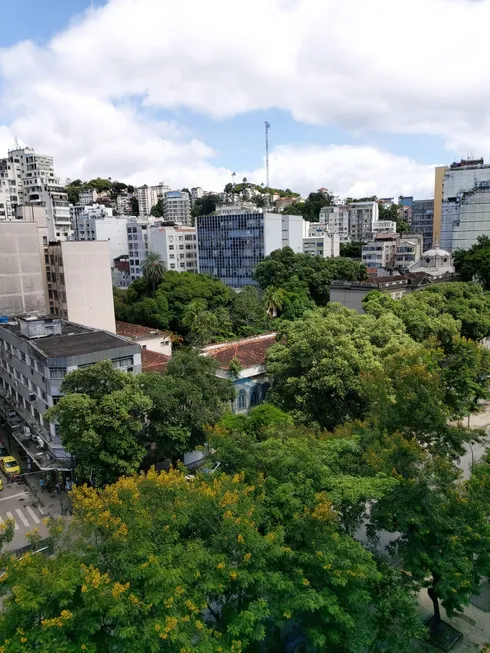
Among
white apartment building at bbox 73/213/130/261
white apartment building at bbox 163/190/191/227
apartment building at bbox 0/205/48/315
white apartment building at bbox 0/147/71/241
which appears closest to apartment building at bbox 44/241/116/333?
apartment building at bbox 0/205/48/315

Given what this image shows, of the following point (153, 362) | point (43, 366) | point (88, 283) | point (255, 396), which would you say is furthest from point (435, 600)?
point (88, 283)

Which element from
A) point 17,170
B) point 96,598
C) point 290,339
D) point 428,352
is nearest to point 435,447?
point 428,352

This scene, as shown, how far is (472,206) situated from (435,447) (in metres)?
68.3

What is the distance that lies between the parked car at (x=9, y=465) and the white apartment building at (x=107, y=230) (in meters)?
63.6

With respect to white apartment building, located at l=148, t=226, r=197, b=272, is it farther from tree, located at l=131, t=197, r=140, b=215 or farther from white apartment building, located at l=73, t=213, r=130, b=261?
tree, located at l=131, t=197, r=140, b=215

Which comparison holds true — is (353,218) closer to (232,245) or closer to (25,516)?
(232,245)

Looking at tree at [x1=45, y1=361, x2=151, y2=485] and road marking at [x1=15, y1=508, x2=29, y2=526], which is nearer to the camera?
tree at [x1=45, y1=361, x2=151, y2=485]

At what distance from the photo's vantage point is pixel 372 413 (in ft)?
67.1

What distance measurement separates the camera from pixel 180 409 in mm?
24109

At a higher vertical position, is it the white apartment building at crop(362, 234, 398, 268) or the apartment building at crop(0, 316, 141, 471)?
the white apartment building at crop(362, 234, 398, 268)

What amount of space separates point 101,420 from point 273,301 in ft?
116

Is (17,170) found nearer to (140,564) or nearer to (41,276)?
(41,276)

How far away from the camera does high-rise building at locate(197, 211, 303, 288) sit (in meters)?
68.8

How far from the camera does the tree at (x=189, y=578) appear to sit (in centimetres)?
1025
